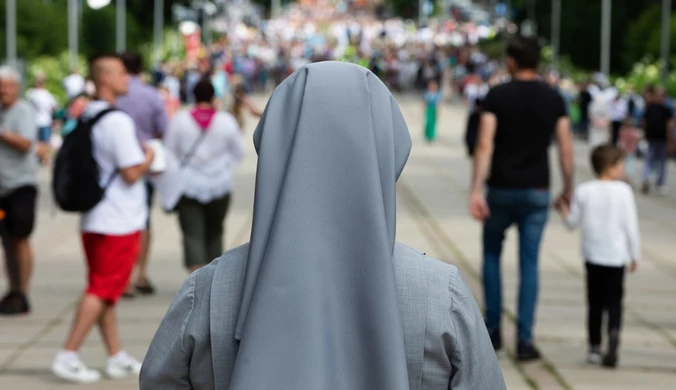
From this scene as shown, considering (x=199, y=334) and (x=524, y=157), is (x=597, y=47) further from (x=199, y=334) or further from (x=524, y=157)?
(x=199, y=334)

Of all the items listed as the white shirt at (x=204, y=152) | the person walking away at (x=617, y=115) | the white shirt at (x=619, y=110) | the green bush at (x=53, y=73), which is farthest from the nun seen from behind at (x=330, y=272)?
the green bush at (x=53, y=73)

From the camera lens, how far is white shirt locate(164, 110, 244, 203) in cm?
959

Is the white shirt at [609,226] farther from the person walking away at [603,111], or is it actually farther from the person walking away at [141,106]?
the person walking away at [603,111]

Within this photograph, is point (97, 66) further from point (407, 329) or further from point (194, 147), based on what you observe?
point (407, 329)

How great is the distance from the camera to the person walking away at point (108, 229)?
7375 millimetres

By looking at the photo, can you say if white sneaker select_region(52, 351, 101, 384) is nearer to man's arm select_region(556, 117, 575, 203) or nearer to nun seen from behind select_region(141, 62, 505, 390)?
man's arm select_region(556, 117, 575, 203)

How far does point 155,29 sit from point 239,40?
22.0m

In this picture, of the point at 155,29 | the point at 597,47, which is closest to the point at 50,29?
the point at 155,29

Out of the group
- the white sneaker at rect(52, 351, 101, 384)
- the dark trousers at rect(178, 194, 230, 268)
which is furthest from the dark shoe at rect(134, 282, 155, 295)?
the white sneaker at rect(52, 351, 101, 384)

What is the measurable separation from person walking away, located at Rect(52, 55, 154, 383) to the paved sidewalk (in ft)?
0.82

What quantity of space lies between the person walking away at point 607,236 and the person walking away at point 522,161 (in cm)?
17

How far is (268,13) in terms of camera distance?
160750 millimetres

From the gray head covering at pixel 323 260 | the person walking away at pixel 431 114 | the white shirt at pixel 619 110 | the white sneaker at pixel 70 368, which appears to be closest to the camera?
the gray head covering at pixel 323 260

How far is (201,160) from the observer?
31.6 ft
